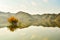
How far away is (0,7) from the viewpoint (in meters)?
1.49

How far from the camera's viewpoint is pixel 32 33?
1.49 meters

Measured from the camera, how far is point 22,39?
1.48m

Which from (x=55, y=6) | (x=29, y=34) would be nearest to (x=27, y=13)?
(x=29, y=34)

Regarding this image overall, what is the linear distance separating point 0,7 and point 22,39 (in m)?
0.48

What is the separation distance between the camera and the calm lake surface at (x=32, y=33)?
1.47m

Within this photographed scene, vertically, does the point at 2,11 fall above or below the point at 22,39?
above

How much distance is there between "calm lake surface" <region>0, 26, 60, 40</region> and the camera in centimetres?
147

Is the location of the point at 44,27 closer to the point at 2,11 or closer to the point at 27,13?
the point at 27,13

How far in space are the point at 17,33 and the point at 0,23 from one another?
24 cm

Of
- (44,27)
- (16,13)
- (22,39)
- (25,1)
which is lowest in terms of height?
(22,39)

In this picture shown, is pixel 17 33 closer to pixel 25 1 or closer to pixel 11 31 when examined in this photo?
pixel 11 31

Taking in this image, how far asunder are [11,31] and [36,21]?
33 centimetres

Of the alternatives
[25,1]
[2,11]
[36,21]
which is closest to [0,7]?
[2,11]

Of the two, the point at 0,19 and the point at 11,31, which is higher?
the point at 0,19
